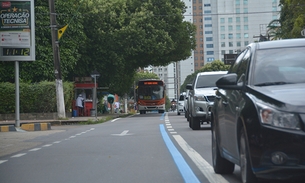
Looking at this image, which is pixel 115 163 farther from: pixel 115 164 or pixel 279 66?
pixel 279 66

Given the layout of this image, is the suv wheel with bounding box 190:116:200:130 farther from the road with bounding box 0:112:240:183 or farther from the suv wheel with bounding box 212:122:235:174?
the suv wheel with bounding box 212:122:235:174

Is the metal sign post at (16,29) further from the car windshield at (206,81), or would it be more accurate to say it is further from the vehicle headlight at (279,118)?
the vehicle headlight at (279,118)

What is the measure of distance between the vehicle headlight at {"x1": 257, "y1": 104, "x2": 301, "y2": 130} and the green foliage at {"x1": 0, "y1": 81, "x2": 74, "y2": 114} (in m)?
33.6

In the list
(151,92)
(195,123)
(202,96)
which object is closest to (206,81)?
(202,96)

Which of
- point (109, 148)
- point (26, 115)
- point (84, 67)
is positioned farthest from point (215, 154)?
point (84, 67)

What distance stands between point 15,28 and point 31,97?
457 inches

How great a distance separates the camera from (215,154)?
364 inches

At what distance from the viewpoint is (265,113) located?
20.2ft

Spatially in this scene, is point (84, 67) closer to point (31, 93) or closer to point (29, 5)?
point (31, 93)

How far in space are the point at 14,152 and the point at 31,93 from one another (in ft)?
82.1

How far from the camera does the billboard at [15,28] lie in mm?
28062

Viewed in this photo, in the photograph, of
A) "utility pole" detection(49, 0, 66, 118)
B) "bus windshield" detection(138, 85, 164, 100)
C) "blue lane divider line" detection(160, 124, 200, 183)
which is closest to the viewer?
"blue lane divider line" detection(160, 124, 200, 183)

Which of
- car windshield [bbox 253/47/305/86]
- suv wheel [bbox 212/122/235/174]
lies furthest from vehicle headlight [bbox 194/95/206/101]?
car windshield [bbox 253/47/305/86]

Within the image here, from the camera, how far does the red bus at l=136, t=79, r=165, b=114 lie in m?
61.4
